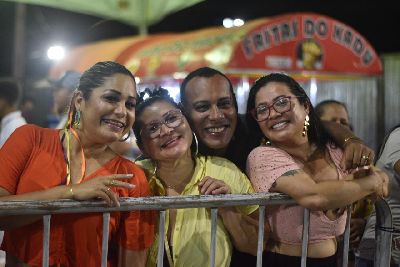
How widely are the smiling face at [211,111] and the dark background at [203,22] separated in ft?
53.7

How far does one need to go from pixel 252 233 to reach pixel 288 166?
0.43 metres

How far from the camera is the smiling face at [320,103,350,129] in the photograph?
551cm

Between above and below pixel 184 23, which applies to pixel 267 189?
below

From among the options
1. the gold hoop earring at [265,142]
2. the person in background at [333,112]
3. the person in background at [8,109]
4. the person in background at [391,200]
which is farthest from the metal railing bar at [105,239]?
the person in background at [8,109]

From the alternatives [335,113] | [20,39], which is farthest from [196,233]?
[20,39]

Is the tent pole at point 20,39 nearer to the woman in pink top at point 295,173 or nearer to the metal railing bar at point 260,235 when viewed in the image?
the woman in pink top at point 295,173

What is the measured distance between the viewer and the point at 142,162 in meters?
3.37

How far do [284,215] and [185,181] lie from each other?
606 millimetres

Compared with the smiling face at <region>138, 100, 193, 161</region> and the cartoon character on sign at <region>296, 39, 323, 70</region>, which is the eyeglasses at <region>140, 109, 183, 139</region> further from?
the cartoon character on sign at <region>296, 39, 323, 70</region>

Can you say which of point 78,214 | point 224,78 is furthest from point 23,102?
point 78,214

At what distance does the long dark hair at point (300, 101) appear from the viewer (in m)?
3.35

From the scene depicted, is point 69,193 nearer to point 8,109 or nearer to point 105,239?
point 105,239

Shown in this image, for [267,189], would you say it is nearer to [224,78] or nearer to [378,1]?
[224,78]

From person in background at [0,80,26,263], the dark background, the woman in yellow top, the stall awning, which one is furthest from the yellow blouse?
the dark background
